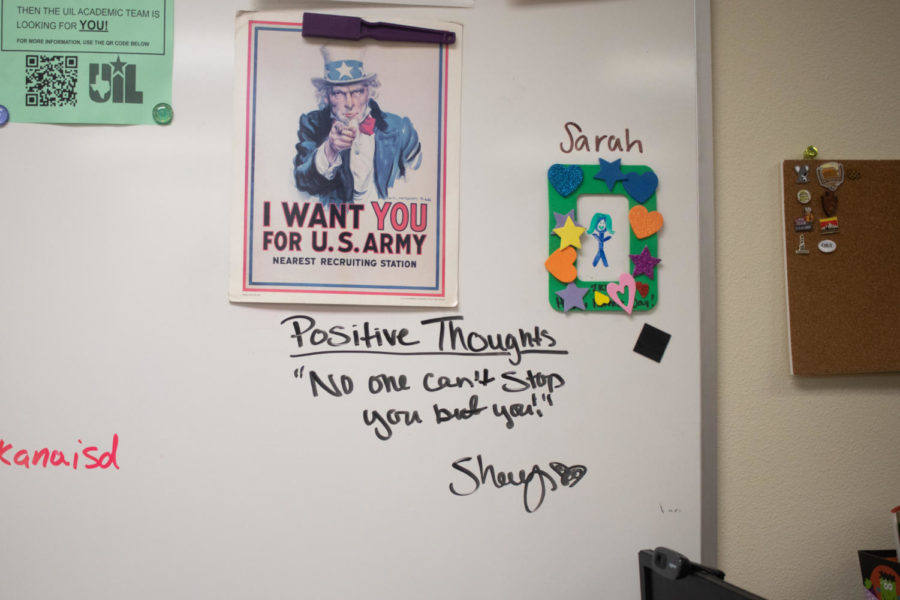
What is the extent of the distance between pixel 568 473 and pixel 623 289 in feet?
1.01

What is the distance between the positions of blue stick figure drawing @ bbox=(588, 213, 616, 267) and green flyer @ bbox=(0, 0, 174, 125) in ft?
2.29

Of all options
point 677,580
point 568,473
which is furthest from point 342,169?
point 677,580

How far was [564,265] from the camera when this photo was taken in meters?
0.88

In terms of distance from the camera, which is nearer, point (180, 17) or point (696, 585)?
point (696, 585)

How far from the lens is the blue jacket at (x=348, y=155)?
87 centimetres

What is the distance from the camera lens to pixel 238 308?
34.0 inches

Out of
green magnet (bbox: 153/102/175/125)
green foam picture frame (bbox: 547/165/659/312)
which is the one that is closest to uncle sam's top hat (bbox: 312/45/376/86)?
green magnet (bbox: 153/102/175/125)

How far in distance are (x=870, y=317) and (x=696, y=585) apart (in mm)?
564

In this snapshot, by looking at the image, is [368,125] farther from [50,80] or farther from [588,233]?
[50,80]

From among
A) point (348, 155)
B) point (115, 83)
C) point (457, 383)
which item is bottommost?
point (457, 383)

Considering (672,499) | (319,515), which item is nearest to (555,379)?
(672,499)

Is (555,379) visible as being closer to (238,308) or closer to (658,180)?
(658,180)

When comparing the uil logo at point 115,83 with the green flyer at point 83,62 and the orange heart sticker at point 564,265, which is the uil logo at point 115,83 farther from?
the orange heart sticker at point 564,265

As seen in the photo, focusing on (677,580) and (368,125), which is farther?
(368,125)
